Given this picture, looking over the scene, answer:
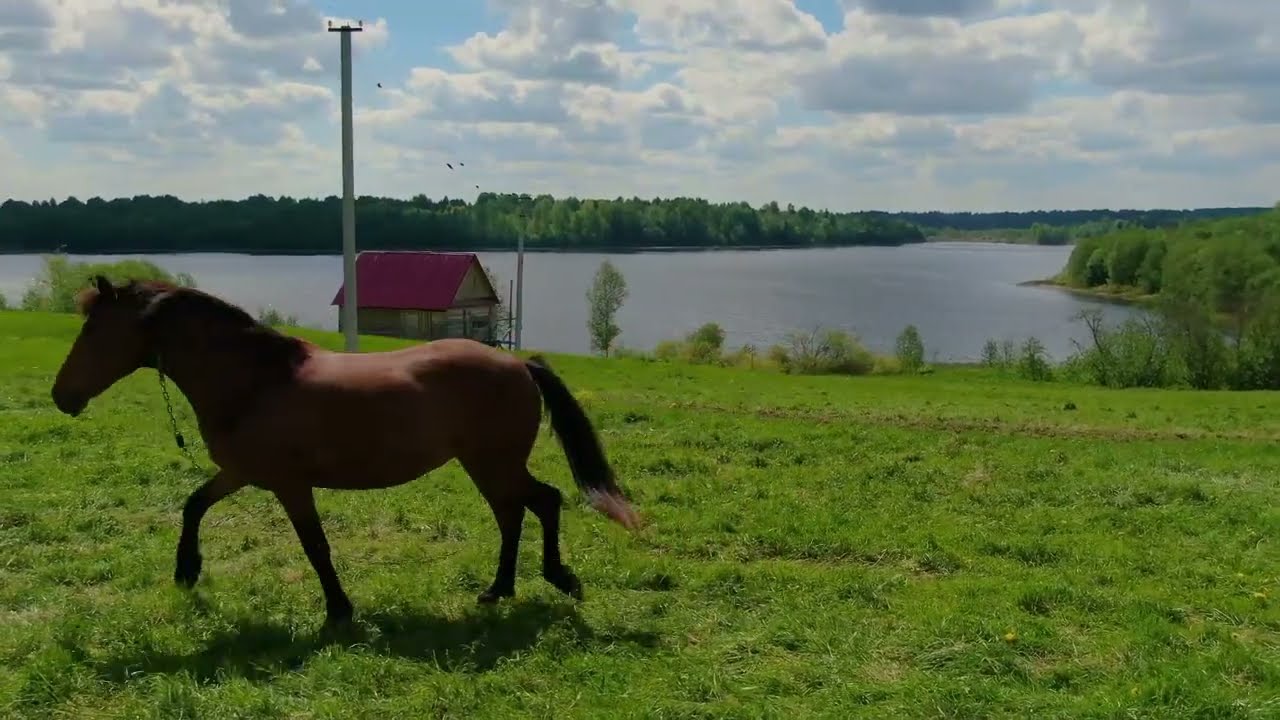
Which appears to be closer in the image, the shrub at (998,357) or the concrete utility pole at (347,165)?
the concrete utility pole at (347,165)

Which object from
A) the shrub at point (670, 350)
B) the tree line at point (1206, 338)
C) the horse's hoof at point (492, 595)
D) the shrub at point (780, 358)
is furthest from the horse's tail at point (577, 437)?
the shrub at point (670, 350)

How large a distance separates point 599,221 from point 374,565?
524ft

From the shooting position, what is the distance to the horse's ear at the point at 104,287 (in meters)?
6.25

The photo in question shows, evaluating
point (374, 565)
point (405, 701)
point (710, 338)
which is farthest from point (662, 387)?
point (710, 338)

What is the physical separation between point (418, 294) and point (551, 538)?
44044mm

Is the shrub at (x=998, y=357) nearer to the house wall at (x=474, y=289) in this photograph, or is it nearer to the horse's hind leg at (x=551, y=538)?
the house wall at (x=474, y=289)

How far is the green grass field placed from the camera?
5121mm

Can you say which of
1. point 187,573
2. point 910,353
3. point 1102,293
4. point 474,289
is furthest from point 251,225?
point 187,573

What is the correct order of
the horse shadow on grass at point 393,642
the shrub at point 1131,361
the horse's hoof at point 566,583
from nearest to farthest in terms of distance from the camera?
1. the horse shadow on grass at point 393,642
2. the horse's hoof at point 566,583
3. the shrub at point 1131,361

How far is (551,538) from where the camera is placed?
6934mm

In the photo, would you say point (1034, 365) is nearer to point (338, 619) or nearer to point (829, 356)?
point (829, 356)

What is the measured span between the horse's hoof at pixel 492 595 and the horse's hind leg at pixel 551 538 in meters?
0.28

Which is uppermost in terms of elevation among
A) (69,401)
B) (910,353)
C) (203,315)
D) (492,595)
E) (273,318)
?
(203,315)

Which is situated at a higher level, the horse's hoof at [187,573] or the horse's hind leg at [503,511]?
the horse's hind leg at [503,511]
